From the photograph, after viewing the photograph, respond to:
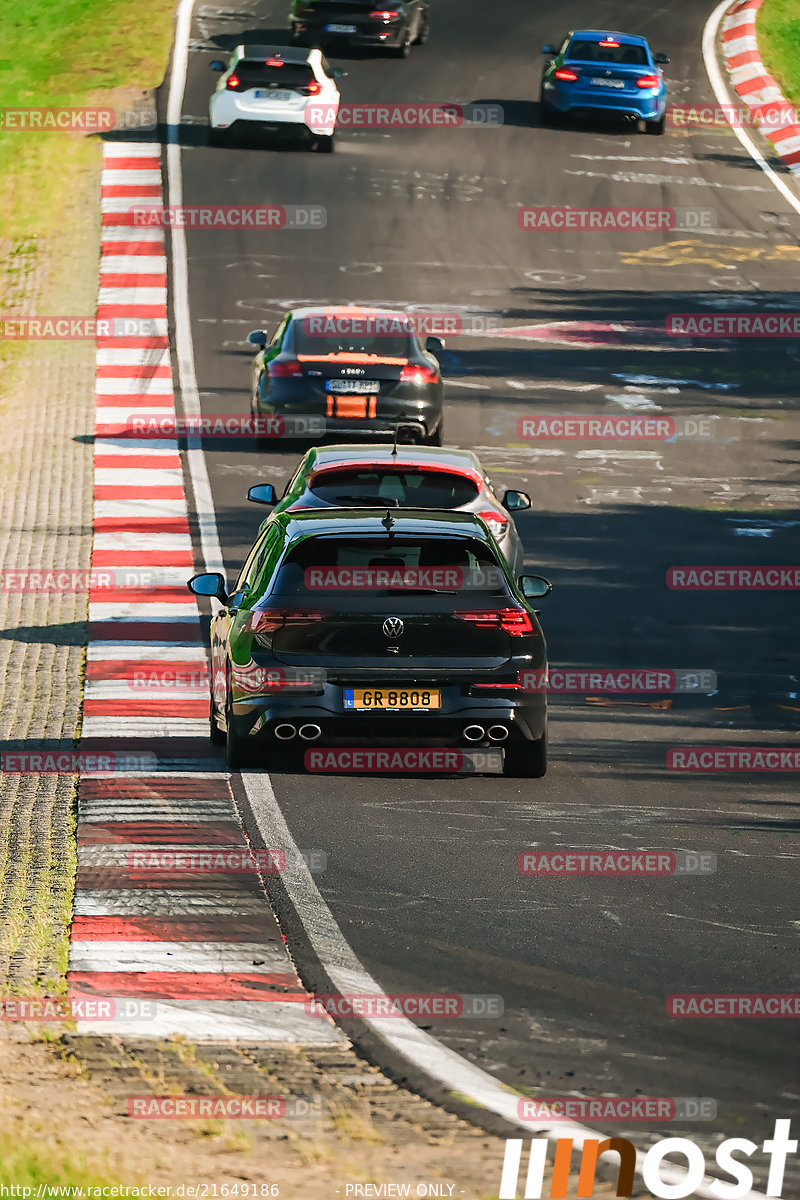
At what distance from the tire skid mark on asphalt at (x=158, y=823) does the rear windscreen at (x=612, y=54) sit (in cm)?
1510

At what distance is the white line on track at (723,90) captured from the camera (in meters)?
34.4

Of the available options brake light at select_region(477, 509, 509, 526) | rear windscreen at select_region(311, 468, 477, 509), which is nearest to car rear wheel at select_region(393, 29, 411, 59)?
rear windscreen at select_region(311, 468, 477, 509)

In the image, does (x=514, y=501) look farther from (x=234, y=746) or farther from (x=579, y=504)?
(x=579, y=504)

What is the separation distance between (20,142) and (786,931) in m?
29.4

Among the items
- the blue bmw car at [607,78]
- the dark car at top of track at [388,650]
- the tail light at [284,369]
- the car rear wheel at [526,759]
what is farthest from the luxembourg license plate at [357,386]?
the blue bmw car at [607,78]

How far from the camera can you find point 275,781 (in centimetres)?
1227

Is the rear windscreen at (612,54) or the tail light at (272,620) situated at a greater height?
the tail light at (272,620)

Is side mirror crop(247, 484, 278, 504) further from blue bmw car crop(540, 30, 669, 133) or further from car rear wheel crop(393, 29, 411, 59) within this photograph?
car rear wheel crop(393, 29, 411, 59)

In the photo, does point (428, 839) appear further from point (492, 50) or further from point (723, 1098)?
point (492, 50)

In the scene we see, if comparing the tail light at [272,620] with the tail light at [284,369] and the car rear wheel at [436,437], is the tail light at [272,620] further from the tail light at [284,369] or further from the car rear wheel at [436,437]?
the tail light at [284,369]

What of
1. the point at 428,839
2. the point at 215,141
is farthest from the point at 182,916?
the point at 215,141

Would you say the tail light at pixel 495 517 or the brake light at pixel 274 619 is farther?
the tail light at pixel 495 517

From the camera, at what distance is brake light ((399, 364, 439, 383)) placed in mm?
20562

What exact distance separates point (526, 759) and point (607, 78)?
25.7 meters
